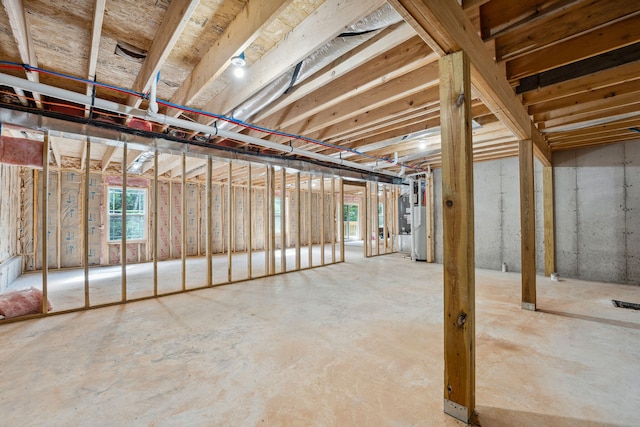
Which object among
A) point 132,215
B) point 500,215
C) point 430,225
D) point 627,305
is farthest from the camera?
point 132,215

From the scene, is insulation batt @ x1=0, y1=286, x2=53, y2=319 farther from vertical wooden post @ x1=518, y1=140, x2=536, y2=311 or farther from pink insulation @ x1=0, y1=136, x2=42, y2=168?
vertical wooden post @ x1=518, y1=140, x2=536, y2=311

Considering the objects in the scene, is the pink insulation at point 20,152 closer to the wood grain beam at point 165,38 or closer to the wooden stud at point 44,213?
the wooden stud at point 44,213

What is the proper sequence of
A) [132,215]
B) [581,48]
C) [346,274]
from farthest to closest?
[132,215]
[346,274]
[581,48]

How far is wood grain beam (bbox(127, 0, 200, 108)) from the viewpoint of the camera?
155cm

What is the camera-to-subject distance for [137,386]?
1652 mm

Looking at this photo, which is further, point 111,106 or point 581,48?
point 111,106

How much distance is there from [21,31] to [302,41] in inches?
74.0

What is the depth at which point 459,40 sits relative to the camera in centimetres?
135

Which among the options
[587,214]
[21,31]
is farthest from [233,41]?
[587,214]

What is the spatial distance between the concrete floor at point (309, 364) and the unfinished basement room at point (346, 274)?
0.06 ft

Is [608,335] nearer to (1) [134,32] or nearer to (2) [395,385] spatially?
(2) [395,385]

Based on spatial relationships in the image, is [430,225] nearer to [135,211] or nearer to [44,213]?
[44,213]

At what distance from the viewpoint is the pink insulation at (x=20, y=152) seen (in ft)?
9.18

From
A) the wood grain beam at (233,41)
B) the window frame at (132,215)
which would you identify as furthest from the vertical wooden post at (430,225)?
the window frame at (132,215)
